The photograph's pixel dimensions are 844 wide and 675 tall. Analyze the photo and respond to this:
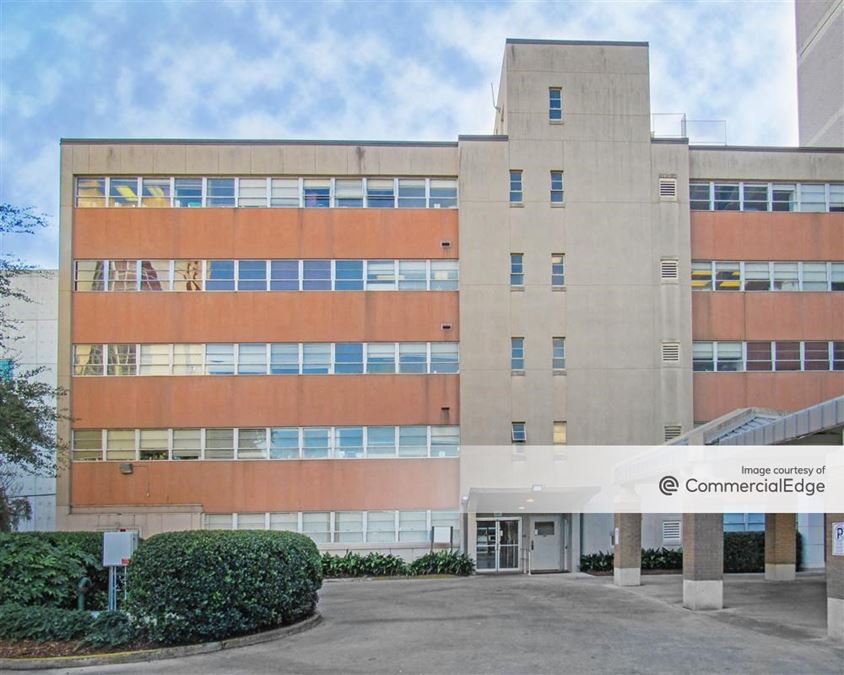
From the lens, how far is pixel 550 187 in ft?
111

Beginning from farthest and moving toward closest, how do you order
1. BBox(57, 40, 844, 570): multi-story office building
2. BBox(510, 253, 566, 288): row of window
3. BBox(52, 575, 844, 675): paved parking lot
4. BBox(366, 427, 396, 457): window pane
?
BBox(510, 253, 566, 288): row of window < BBox(366, 427, 396, 457): window pane < BBox(57, 40, 844, 570): multi-story office building < BBox(52, 575, 844, 675): paved parking lot

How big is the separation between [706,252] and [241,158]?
16229mm

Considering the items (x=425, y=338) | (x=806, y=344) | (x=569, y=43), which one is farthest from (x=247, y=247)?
(x=806, y=344)

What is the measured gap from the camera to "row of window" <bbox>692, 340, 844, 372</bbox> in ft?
112

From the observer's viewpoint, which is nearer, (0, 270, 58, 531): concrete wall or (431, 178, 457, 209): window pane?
(431, 178, 457, 209): window pane

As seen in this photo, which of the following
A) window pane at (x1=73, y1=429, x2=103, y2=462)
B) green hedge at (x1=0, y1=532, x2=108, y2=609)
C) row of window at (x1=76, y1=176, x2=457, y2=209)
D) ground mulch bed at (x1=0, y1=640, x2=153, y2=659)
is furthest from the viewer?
row of window at (x1=76, y1=176, x2=457, y2=209)

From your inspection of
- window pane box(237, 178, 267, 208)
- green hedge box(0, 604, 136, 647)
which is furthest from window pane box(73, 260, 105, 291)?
green hedge box(0, 604, 136, 647)

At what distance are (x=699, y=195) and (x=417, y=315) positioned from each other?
10.8 m

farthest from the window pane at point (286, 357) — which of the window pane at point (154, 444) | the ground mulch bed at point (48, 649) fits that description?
the ground mulch bed at point (48, 649)

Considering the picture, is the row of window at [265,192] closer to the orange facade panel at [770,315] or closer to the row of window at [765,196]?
the row of window at [765,196]

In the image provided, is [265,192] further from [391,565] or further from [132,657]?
[132,657]

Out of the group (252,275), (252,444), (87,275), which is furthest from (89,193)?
(252,444)

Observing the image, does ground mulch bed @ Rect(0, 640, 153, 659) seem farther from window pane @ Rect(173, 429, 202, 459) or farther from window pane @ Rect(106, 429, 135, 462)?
window pane @ Rect(106, 429, 135, 462)

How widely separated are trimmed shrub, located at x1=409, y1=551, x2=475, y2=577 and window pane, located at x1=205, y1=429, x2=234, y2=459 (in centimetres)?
713
